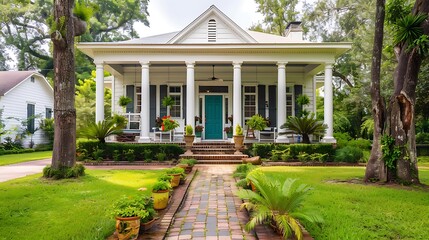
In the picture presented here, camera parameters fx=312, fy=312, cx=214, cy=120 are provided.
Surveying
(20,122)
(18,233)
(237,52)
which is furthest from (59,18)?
(20,122)

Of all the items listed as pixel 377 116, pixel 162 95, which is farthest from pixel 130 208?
pixel 162 95

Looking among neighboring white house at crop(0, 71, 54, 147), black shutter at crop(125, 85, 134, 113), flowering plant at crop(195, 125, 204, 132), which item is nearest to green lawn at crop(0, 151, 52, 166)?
neighboring white house at crop(0, 71, 54, 147)

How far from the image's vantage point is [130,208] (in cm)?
374

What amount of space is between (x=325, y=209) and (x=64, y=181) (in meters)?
6.16

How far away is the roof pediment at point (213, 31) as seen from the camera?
47.7ft

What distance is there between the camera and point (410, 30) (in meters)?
6.99

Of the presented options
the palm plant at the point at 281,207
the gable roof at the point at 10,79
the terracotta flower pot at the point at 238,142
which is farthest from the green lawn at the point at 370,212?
the gable roof at the point at 10,79

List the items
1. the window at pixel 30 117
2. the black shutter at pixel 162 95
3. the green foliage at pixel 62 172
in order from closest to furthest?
1. the green foliage at pixel 62 172
2. the black shutter at pixel 162 95
3. the window at pixel 30 117

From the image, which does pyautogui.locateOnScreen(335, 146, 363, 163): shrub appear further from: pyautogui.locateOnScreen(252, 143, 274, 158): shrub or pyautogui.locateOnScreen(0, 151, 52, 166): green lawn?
pyautogui.locateOnScreen(0, 151, 52, 166): green lawn

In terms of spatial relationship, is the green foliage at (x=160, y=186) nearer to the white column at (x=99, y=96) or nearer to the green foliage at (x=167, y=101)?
the white column at (x=99, y=96)

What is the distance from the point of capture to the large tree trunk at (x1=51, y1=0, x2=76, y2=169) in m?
8.24

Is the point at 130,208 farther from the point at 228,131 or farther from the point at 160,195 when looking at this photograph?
the point at 228,131

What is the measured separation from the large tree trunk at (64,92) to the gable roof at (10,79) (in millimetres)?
13399

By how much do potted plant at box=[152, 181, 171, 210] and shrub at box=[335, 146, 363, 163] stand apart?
933cm
